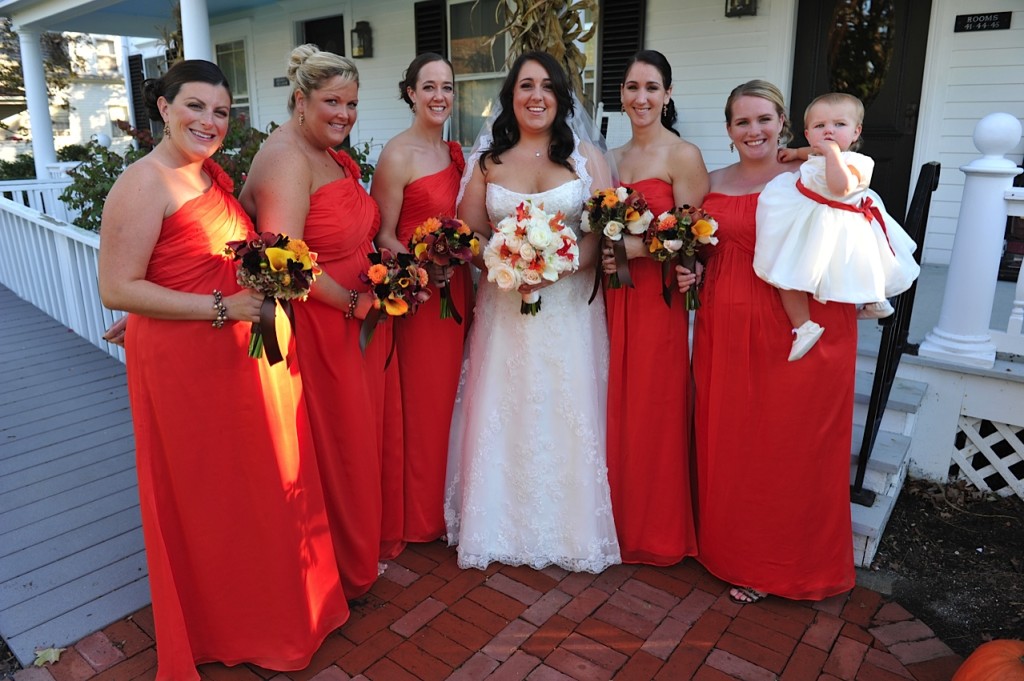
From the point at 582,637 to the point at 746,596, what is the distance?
75 centimetres

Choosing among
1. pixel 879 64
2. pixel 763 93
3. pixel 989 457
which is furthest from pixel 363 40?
pixel 989 457

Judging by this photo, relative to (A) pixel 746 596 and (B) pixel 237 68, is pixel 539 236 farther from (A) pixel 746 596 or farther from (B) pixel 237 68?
(B) pixel 237 68

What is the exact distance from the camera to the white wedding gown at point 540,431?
10.2 ft

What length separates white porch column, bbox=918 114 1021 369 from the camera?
3609 millimetres

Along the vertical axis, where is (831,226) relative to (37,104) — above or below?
below

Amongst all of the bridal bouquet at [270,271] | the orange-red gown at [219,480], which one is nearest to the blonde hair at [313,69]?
the orange-red gown at [219,480]

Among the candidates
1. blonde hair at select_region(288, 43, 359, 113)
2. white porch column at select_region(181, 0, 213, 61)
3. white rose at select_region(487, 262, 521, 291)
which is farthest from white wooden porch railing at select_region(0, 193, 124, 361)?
white rose at select_region(487, 262, 521, 291)

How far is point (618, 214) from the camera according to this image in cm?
282

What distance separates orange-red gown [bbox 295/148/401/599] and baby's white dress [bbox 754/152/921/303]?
5.16ft

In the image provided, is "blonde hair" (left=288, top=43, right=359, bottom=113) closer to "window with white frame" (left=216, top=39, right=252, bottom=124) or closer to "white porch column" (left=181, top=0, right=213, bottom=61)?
"white porch column" (left=181, top=0, right=213, bottom=61)

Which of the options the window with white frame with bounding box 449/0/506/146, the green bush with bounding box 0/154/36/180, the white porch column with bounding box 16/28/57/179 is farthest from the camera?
the green bush with bounding box 0/154/36/180

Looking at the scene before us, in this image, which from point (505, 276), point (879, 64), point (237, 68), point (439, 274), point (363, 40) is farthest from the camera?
point (237, 68)

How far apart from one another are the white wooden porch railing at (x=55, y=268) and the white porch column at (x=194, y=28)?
7.31 ft

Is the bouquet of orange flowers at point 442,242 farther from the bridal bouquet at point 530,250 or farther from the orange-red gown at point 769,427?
the orange-red gown at point 769,427
